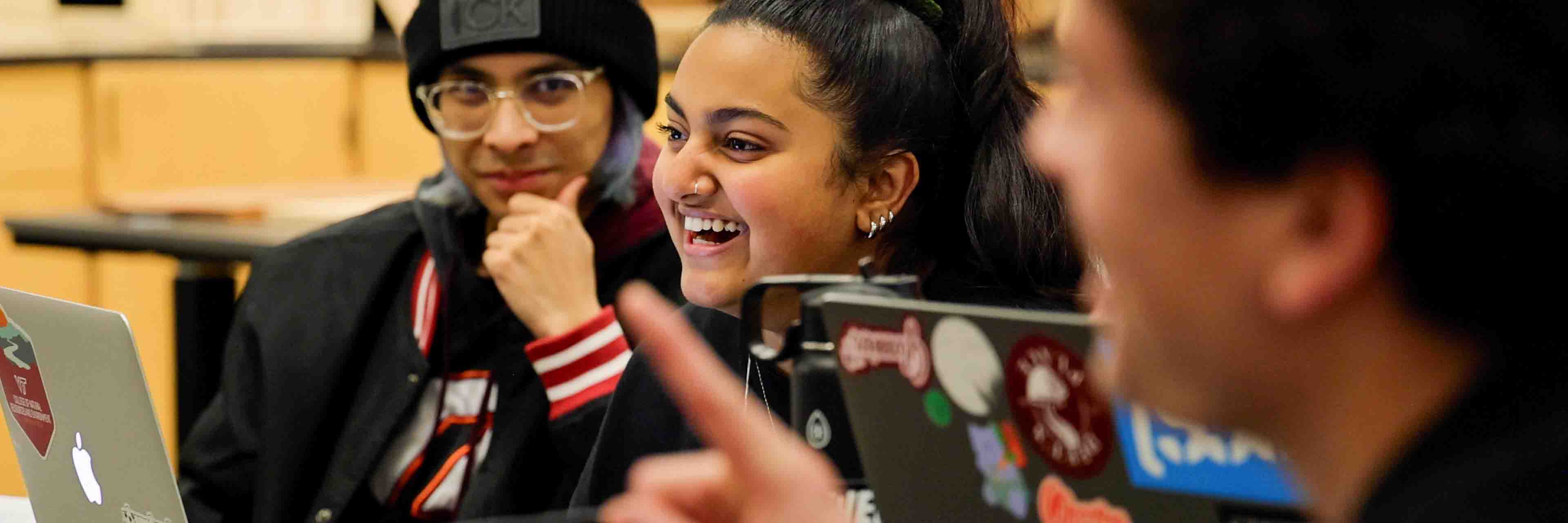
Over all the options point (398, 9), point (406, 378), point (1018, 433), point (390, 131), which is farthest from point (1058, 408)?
point (390, 131)

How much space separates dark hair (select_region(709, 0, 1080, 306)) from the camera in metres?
1.39

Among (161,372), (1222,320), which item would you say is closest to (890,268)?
(1222,320)

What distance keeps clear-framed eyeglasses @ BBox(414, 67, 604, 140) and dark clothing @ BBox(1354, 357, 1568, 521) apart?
1.53 metres

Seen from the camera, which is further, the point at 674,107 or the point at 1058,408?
the point at 674,107

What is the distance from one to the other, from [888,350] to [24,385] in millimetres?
744

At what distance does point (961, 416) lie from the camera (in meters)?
0.75

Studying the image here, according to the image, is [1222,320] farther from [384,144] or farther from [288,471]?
[384,144]

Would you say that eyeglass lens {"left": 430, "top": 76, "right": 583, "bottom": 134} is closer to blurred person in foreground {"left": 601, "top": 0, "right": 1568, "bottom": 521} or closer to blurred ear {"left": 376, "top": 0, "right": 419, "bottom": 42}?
blurred person in foreground {"left": 601, "top": 0, "right": 1568, "bottom": 521}

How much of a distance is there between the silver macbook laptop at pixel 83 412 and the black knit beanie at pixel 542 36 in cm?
80

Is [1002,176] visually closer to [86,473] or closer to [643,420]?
[643,420]

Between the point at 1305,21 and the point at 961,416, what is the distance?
333 mm

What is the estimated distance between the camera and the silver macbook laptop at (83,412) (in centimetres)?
107

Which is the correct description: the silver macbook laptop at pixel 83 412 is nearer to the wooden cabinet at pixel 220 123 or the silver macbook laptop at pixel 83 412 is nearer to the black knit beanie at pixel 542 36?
the black knit beanie at pixel 542 36

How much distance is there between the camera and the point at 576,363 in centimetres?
177
